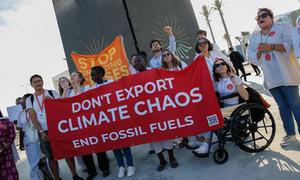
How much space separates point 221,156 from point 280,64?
1425mm


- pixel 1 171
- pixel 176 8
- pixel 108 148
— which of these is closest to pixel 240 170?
pixel 108 148

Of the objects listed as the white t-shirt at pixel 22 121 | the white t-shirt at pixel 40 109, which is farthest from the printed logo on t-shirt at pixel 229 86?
the white t-shirt at pixel 22 121

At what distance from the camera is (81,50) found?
29.8 feet

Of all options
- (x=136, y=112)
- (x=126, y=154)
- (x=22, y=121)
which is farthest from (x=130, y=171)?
(x=22, y=121)

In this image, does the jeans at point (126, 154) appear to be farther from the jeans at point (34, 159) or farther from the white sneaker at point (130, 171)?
the jeans at point (34, 159)

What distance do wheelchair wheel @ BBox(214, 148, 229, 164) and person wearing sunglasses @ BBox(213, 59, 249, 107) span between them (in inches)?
26.0

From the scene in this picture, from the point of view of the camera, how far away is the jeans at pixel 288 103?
4.16 metres

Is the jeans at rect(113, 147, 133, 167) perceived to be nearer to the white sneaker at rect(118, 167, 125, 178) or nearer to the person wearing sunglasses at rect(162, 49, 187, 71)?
the white sneaker at rect(118, 167, 125, 178)

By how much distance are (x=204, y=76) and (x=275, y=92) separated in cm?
98

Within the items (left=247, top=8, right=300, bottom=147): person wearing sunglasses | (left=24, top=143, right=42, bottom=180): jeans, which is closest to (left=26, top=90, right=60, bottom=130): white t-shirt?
(left=24, top=143, right=42, bottom=180): jeans

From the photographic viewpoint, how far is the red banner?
4.35 meters

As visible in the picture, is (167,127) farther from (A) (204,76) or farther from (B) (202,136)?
(A) (204,76)

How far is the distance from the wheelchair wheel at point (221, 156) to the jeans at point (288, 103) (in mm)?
910

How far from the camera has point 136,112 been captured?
15.2ft
